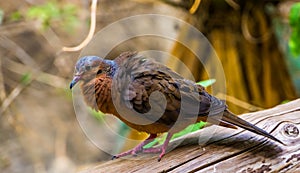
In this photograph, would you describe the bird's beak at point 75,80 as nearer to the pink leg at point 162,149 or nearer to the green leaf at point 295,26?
the pink leg at point 162,149

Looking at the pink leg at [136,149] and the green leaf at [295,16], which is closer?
the pink leg at [136,149]

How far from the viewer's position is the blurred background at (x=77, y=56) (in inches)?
129

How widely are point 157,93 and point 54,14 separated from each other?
2.04 metres

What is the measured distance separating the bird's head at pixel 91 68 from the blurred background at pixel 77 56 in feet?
3.15

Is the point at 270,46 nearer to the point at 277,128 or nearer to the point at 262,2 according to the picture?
the point at 262,2

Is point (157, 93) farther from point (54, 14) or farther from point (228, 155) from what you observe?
point (54, 14)

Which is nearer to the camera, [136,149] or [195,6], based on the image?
[136,149]

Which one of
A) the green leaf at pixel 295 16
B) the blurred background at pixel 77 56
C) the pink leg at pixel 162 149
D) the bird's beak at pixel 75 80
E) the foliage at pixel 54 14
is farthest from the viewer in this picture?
Answer: the foliage at pixel 54 14

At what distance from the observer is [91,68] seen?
61.2 inches

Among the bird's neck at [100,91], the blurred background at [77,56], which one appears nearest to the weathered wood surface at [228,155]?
the bird's neck at [100,91]

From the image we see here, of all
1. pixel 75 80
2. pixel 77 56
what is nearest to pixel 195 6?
pixel 77 56

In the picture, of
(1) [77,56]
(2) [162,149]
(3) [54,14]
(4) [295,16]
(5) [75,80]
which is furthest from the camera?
(1) [77,56]

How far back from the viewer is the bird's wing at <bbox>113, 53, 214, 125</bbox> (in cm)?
158

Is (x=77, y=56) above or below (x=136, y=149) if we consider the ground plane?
above
